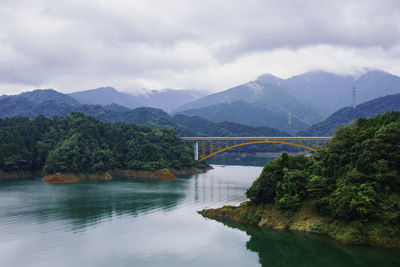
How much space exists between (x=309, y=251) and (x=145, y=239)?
13.7 m

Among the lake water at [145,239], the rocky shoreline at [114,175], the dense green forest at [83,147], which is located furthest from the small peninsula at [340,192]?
the dense green forest at [83,147]

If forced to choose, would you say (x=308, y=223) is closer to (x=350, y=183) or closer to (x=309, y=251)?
(x=309, y=251)

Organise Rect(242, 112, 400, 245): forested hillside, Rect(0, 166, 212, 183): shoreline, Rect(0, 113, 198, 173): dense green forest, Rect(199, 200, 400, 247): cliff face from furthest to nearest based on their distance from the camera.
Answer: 1. Rect(0, 113, 198, 173): dense green forest
2. Rect(0, 166, 212, 183): shoreline
3. Rect(242, 112, 400, 245): forested hillside
4. Rect(199, 200, 400, 247): cliff face

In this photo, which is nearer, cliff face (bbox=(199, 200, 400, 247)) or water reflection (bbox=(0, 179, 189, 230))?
cliff face (bbox=(199, 200, 400, 247))

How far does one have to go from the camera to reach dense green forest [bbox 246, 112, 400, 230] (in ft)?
99.7

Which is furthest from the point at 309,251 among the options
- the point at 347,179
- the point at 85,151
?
the point at 85,151

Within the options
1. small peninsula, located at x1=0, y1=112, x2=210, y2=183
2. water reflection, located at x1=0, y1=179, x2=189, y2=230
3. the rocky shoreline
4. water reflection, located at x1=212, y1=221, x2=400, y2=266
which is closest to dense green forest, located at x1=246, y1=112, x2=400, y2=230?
water reflection, located at x1=212, y1=221, x2=400, y2=266

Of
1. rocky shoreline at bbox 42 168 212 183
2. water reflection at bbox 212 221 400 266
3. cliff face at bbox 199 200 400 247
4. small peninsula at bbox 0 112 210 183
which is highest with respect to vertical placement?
small peninsula at bbox 0 112 210 183

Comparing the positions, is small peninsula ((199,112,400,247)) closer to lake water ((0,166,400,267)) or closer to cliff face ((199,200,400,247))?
cliff face ((199,200,400,247))

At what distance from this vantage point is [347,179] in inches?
1302

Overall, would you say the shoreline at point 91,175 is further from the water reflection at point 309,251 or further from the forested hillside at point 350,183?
the water reflection at point 309,251

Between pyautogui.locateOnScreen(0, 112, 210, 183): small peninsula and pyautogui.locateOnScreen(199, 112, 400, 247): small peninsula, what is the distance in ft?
137

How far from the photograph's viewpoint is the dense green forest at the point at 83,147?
250 feet

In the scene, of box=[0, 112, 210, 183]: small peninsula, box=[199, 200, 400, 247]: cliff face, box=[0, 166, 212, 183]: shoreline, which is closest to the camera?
box=[199, 200, 400, 247]: cliff face
